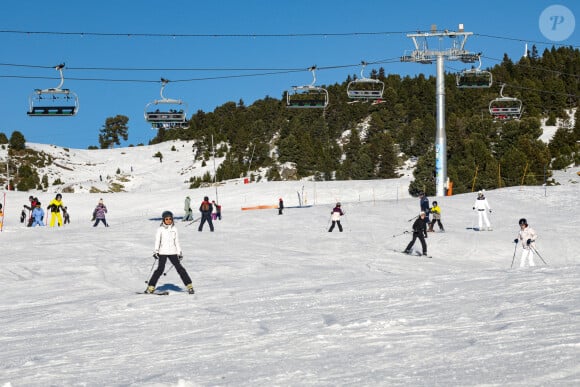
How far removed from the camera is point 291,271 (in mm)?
19562

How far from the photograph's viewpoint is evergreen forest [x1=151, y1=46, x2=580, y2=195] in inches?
3376

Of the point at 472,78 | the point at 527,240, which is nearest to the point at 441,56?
the point at 472,78

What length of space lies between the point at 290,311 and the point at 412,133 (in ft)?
381

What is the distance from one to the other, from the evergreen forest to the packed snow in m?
48.9

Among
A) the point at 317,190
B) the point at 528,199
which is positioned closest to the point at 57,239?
the point at 528,199

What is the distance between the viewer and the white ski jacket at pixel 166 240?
13.8 m

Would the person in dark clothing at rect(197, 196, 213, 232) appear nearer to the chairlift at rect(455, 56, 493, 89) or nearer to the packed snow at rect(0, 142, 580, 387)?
the packed snow at rect(0, 142, 580, 387)

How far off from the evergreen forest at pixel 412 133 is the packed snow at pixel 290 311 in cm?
4894

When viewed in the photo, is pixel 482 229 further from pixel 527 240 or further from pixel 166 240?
pixel 166 240

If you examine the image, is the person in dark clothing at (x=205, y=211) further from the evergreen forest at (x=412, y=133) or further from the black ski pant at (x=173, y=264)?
the evergreen forest at (x=412, y=133)

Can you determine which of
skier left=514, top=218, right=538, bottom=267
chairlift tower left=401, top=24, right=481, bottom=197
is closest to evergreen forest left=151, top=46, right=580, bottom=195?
chairlift tower left=401, top=24, right=481, bottom=197

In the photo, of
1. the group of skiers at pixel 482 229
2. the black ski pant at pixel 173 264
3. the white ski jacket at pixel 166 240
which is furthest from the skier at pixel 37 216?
the white ski jacket at pixel 166 240

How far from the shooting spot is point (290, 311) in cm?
1127

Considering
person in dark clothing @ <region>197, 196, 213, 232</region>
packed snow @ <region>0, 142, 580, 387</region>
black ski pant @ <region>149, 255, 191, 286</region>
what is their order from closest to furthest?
1. packed snow @ <region>0, 142, 580, 387</region>
2. black ski pant @ <region>149, 255, 191, 286</region>
3. person in dark clothing @ <region>197, 196, 213, 232</region>
